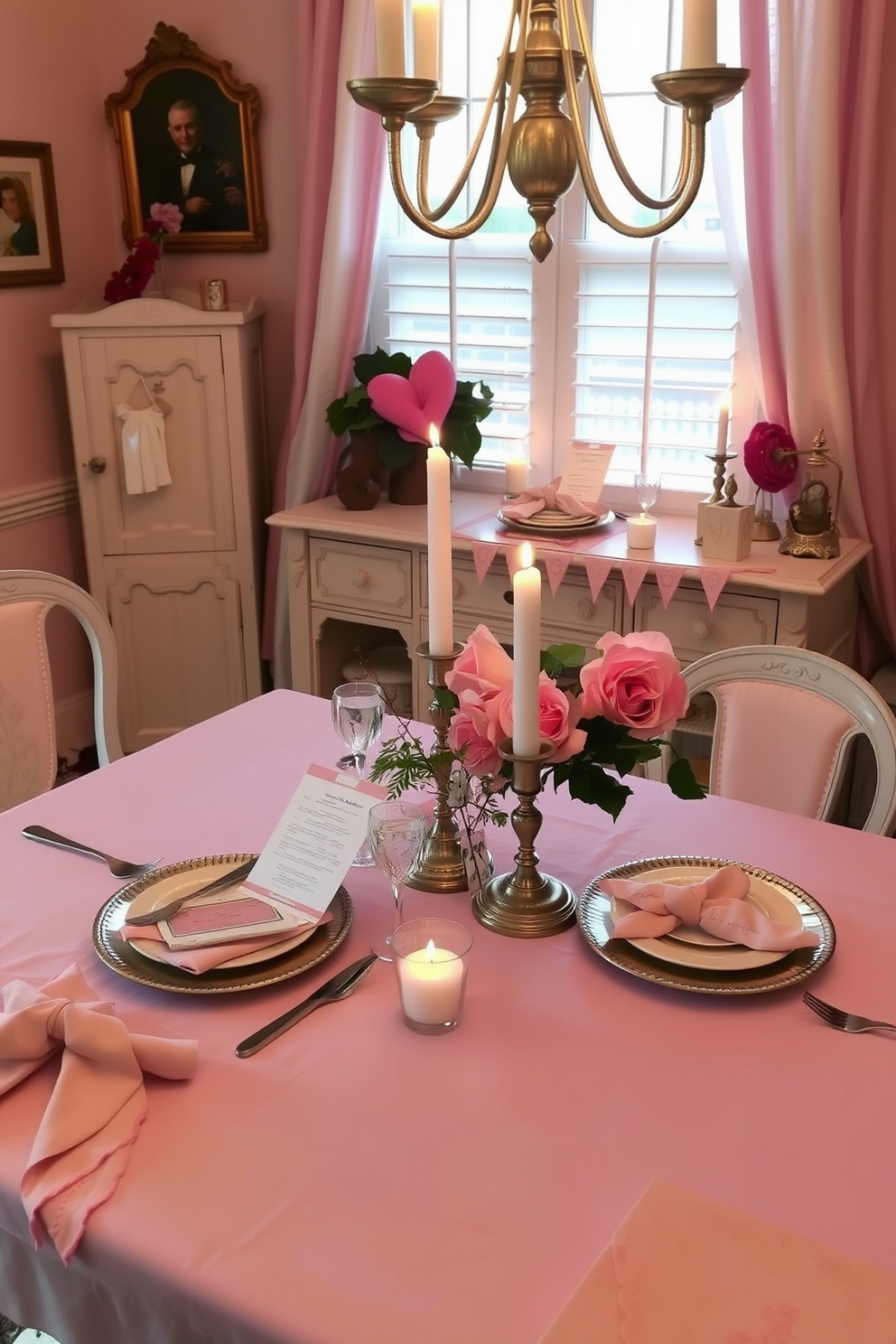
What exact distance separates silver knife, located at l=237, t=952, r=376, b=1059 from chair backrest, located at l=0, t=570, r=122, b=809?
86cm

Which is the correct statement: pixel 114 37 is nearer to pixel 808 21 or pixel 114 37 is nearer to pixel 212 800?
pixel 808 21

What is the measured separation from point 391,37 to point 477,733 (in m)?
0.69

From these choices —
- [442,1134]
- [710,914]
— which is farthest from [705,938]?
[442,1134]

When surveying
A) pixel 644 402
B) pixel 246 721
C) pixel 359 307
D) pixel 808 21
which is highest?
pixel 808 21

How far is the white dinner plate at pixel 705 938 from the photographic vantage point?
1.18 m

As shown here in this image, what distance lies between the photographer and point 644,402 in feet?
9.14

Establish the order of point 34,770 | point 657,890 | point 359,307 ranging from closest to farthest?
point 657,890, point 34,770, point 359,307

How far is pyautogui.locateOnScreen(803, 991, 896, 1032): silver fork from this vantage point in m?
1.10

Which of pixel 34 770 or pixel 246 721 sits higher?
pixel 246 721

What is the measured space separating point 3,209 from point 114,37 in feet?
2.04

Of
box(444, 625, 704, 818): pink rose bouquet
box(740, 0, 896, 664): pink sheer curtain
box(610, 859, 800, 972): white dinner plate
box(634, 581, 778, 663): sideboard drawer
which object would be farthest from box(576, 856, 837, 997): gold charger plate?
box(740, 0, 896, 664): pink sheer curtain

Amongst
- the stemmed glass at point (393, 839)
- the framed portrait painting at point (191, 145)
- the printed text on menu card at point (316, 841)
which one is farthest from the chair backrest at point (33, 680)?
the framed portrait painting at point (191, 145)

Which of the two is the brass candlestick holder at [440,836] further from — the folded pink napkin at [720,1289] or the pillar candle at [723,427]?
the pillar candle at [723,427]

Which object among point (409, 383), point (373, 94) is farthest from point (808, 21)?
point (373, 94)
